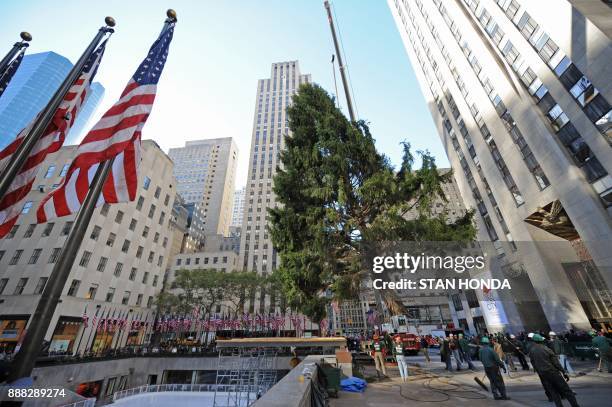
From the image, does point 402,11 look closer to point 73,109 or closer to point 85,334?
point 73,109

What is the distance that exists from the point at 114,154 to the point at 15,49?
6.86 metres

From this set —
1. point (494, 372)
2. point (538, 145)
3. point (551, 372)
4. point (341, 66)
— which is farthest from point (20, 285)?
point (538, 145)

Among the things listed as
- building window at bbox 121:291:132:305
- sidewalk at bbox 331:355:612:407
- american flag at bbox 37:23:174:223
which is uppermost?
building window at bbox 121:291:132:305

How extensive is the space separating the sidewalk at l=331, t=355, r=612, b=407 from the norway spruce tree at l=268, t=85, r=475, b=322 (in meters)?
5.07

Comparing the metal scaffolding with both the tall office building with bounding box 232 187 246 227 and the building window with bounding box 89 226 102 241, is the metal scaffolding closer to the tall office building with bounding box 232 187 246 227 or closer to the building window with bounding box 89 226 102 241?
the building window with bounding box 89 226 102 241

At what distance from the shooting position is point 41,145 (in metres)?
7.04

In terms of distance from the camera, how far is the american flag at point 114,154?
6547 millimetres

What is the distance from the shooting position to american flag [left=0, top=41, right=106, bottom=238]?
6.75 m

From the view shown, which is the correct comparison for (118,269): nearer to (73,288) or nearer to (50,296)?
(73,288)

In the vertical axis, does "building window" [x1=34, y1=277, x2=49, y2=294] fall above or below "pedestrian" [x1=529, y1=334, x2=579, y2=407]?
above

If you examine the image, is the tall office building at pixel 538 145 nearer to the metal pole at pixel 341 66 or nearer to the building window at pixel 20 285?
the metal pole at pixel 341 66

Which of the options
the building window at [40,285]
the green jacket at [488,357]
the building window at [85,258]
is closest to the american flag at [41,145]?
the green jacket at [488,357]

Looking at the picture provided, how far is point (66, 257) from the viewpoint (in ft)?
17.2

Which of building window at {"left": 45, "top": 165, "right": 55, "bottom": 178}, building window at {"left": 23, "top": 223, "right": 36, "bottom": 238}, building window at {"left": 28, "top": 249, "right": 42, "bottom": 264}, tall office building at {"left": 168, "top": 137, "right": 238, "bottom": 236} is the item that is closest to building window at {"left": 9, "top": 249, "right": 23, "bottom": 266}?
building window at {"left": 28, "top": 249, "right": 42, "bottom": 264}
